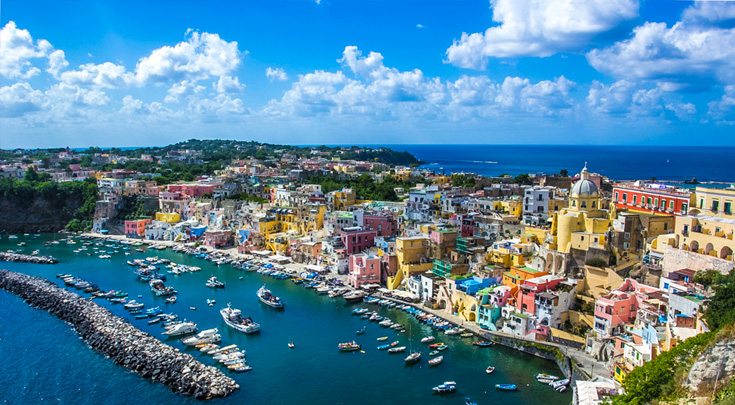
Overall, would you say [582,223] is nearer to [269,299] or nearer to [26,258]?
[269,299]

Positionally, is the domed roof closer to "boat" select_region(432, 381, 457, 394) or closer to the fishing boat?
the fishing boat

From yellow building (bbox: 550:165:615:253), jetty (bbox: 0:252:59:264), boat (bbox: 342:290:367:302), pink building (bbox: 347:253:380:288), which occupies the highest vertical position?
yellow building (bbox: 550:165:615:253)

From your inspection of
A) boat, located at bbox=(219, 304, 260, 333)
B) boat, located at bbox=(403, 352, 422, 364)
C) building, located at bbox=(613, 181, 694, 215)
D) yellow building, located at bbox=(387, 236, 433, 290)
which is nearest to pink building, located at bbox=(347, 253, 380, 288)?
yellow building, located at bbox=(387, 236, 433, 290)

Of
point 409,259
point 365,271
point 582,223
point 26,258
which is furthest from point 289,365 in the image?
point 26,258

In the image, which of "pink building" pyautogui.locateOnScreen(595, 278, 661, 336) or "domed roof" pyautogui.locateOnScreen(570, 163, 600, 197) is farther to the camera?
"domed roof" pyautogui.locateOnScreen(570, 163, 600, 197)

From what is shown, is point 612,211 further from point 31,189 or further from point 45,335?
point 31,189

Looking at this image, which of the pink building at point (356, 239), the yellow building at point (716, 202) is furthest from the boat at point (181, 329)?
the yellow building at point (716, 202)
